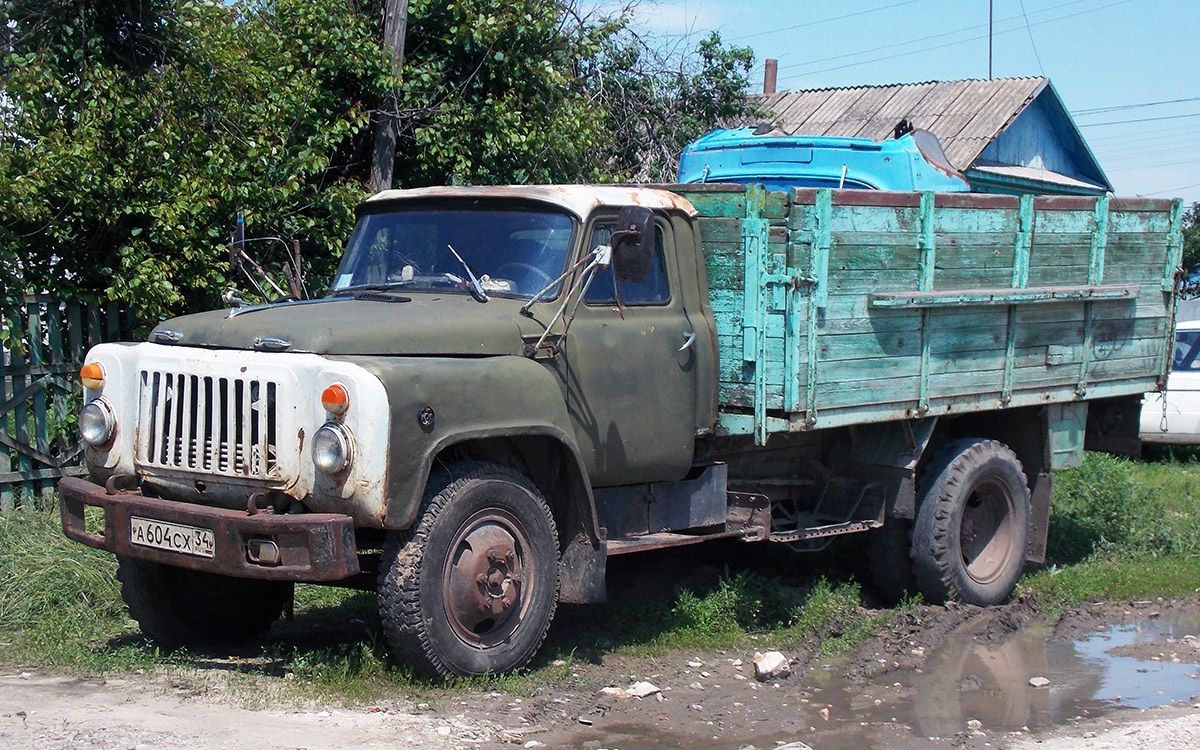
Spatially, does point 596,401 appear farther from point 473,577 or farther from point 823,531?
point 823,531

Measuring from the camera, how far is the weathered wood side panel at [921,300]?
246 inches

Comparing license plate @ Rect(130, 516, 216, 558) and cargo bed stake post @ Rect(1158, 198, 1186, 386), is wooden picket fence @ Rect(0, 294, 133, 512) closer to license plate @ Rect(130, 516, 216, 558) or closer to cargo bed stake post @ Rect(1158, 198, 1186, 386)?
license plate @ Rect(130, 516, 216, 558)

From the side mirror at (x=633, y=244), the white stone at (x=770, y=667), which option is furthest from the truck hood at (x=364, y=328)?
the white stone at (x=770, y=667)

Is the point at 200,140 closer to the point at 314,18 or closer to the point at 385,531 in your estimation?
the point at 314,18

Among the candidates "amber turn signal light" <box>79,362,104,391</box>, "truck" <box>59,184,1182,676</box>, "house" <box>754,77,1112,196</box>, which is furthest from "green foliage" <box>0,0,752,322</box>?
"house" <box>754,77,1112,196</box>

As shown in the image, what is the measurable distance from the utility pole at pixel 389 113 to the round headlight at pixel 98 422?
14.3 feet

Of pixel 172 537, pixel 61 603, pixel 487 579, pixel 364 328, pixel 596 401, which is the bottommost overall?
pixel 61 603

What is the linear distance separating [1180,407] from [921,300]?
276 inches

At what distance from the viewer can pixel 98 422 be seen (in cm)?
530

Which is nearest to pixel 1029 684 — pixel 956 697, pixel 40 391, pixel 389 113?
pixel 956 697

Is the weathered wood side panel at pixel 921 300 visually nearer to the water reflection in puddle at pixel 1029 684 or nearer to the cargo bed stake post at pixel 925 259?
the cargo bed stake post at pixel 925 259

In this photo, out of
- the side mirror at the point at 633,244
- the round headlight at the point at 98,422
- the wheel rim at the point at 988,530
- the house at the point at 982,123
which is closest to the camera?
the round headlight at the point at 98,422

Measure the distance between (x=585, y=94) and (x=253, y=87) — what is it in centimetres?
437

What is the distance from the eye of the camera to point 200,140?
839 cm
